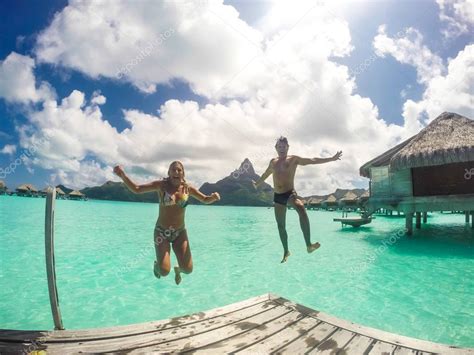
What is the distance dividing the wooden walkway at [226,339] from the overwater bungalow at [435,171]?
56.0 feet

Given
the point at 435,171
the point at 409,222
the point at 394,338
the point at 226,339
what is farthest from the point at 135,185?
the point at 409,222

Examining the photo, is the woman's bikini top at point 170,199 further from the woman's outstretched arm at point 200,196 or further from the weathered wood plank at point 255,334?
the weathered wood plank at point 255,334

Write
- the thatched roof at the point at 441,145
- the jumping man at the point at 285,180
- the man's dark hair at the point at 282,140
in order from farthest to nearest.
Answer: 1. the thatched roof at the point at 441,145
2. the man's dark hair at the point at 282,140
3. the jumping man at the point at 285,180

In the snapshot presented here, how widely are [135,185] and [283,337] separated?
3455 mm

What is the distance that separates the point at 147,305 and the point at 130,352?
7.09 m

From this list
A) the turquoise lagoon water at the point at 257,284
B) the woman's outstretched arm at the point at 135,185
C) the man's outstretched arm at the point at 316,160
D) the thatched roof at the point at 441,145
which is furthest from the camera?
the thatched roof at the point at 441,145

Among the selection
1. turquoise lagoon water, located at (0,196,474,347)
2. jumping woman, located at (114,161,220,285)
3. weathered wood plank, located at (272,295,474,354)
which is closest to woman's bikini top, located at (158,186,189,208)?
jumping woman, located at (114,161,220,285)

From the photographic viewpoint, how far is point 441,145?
18.1m

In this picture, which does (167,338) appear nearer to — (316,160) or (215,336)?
(215,336)

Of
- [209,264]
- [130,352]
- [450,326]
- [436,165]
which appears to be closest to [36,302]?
[209,264]

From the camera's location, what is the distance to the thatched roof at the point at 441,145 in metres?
17.1

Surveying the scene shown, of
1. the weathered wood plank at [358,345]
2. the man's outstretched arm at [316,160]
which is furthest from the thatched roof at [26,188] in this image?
the weathered wood plank at [358,345]

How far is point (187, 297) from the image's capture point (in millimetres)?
10844

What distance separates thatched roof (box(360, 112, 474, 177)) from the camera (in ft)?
56.2
